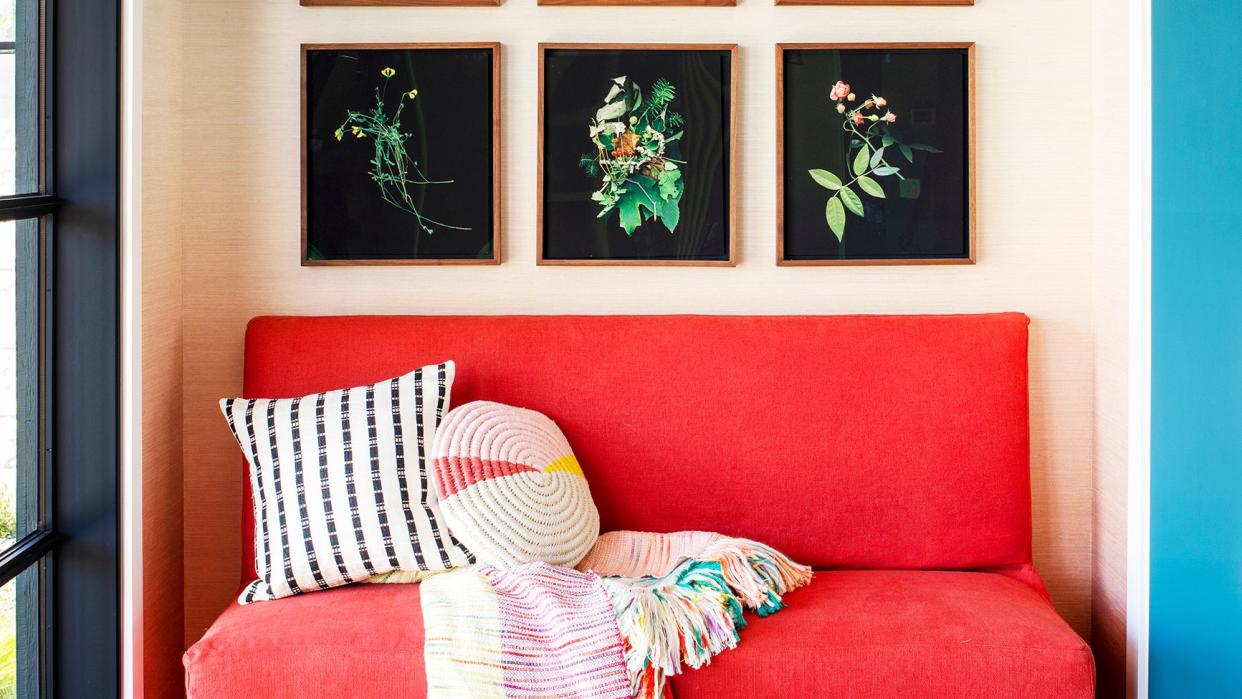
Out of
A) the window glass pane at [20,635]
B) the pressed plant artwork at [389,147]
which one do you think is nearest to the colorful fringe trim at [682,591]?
the pressed plant artwork at [389,147]

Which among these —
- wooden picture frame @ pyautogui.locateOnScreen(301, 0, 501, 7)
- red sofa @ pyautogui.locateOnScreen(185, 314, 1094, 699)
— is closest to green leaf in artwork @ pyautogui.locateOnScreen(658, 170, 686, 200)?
red sofa @ pyautogui.locateOnScreen(185, 314, 1094, 699)

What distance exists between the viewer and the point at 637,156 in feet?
7.87

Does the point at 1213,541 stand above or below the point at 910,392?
below

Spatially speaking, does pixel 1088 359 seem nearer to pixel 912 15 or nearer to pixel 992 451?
pixel 992 451

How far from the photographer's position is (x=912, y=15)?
240cm

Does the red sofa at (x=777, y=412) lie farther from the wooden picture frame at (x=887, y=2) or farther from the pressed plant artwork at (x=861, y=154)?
the wooden picture frame at (x=887, y=2)

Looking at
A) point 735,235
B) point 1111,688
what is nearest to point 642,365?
point 735,235

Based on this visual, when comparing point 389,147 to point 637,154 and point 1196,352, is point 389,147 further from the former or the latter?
point 1196,352

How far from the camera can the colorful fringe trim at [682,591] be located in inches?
70.1

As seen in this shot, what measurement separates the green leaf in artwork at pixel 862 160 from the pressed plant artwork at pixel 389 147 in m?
0.96

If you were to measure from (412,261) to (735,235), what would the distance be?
30.3 inches

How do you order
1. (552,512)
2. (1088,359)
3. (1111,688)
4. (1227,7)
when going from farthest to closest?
(1088,359) < (1111,688) < (552,512) < (1227,7)

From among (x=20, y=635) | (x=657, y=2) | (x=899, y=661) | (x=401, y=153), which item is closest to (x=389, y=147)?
(x=401, y=153)

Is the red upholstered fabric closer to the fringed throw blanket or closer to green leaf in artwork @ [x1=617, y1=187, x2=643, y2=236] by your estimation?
the fringed throw blanket
